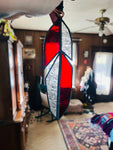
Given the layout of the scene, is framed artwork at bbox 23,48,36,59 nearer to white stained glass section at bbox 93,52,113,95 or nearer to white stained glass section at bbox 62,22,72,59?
white stained glass section at bbox 93,52,113,95

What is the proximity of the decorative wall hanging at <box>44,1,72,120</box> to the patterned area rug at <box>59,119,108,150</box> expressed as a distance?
6.44 feet

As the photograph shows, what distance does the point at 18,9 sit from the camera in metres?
0.32

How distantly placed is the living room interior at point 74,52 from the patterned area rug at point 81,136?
1.1 inches

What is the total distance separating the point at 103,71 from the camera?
4023mm

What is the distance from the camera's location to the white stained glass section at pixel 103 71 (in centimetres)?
394

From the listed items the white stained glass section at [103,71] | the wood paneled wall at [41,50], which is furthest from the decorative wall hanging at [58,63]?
the white stained glass section at [103,71]

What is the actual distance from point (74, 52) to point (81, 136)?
2.59 metres

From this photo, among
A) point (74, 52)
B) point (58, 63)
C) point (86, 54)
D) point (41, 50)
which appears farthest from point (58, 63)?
point (86, 54)

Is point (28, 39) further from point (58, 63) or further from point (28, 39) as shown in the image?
point (58, 63)

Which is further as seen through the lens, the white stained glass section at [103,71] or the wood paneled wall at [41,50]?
the white stained glass section at [103,71]

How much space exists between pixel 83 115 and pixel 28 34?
3059mm

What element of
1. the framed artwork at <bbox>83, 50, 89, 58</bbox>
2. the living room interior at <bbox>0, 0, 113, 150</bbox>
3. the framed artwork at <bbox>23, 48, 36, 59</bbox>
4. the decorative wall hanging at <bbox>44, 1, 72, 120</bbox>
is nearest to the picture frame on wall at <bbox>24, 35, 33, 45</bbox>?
the living room interior at <bbox>0, 0, 113, 150</bbox>

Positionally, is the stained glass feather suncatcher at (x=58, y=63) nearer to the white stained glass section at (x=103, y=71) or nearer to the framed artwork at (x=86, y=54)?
the framed artwork at (x=86, y=54)

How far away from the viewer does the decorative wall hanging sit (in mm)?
437
